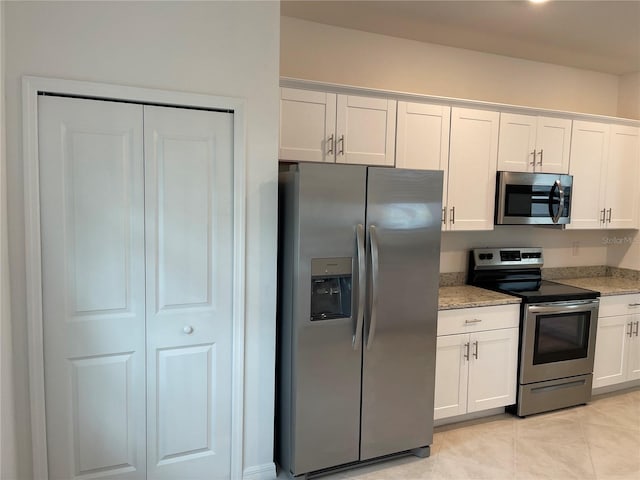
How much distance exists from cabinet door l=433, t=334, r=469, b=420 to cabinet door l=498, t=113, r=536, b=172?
1.41 m

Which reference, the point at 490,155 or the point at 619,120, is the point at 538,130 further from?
the point at 619,120

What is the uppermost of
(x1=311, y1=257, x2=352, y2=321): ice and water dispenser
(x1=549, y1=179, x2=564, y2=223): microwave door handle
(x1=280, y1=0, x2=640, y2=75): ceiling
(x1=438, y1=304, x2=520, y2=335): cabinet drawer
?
(x1=280, y1=0, x2=640, y2=75): ceiling

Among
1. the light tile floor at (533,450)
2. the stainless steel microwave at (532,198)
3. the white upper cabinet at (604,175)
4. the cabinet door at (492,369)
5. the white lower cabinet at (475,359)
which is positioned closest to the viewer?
the light tile floor at (533,450)

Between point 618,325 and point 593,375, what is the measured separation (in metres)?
0.47

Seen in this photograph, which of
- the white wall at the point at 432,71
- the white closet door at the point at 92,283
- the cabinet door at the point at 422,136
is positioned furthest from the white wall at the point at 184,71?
the cabinet door at the point at 422,136

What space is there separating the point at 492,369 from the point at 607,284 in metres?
1.57

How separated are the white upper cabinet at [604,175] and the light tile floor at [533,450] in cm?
157

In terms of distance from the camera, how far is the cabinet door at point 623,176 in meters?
4.08

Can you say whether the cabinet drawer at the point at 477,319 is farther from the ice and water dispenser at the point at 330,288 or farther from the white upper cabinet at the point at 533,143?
the white upper cabinet at the point at 533,143

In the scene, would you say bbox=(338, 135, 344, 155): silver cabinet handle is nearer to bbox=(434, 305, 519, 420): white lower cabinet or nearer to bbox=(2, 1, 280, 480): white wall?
bbox=(2, 1, 280, 480): white wall

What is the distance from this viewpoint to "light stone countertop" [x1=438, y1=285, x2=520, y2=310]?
10.4 feet

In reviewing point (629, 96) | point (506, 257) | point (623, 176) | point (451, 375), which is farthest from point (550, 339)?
point (629, 96)

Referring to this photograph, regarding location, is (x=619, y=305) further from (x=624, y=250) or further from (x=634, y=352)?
(x=624, y=250)

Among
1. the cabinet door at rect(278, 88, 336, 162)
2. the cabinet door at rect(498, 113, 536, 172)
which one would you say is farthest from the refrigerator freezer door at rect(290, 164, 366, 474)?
the cabinet door at rect(498, 113, 536, 172)
